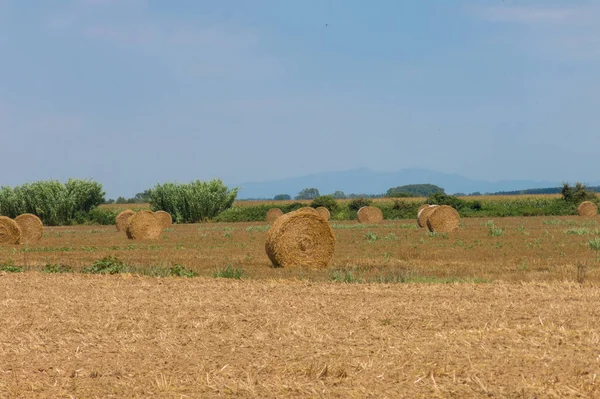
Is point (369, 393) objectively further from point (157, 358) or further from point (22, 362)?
point (22, 362)

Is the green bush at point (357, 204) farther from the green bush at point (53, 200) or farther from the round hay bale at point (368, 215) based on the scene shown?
the green bush at point (53, 200)

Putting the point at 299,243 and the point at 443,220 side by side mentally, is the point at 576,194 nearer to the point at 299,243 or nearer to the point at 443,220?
the point at 443,220

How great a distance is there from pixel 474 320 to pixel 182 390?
5.34 m

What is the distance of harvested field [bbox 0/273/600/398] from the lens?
891cm

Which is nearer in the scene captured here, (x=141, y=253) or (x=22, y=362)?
(x=22, y=362)

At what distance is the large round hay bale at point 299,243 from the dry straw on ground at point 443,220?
52.0 ft

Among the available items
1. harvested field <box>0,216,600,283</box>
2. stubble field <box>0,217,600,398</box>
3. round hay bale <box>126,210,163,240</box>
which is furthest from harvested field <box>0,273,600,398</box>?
round hay bale <box>126,210,163,240</box>

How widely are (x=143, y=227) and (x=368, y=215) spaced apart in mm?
21274

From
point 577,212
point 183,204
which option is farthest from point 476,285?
point 183,204

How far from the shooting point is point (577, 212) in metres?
63.2

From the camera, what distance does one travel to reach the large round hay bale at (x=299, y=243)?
24.0m

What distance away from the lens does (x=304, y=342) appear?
11.0 m

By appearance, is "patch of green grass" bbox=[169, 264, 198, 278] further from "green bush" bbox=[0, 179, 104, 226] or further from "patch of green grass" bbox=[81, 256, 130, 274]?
"green bush" bbox=[0, 179, 104, 226]

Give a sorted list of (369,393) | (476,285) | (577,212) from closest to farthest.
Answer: (369,393), (476,285), (577,212)
